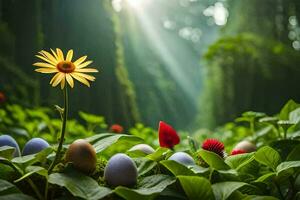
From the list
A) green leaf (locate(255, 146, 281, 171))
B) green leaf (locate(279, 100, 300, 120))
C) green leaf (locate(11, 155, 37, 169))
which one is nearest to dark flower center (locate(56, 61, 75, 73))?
green leaf (locate(11, 155, 37, 169))

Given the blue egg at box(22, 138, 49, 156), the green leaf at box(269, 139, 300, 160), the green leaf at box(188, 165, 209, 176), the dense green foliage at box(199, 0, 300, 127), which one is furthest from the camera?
the dense green foliage at box(199, 0, 300, 127)

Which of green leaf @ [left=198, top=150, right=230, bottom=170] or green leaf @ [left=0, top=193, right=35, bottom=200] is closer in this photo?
green leaf @ [left=0, top=193, right=35, bottom=200]

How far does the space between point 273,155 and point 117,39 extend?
4616 mm

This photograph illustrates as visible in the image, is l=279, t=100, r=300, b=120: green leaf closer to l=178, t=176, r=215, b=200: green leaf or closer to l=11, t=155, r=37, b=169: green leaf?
l=178, t=176, r=215, b=200: green leaf

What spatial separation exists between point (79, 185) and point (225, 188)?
22cm

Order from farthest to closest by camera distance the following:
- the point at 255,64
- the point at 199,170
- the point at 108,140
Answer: the point at 255,64
the point at 108,140
the point at 199,170

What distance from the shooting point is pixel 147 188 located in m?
0.63

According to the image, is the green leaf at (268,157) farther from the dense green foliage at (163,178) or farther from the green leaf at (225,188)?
the green leaf at (225,188)

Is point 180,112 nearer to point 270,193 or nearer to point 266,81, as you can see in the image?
point 266,81

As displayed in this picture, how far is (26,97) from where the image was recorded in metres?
3.37

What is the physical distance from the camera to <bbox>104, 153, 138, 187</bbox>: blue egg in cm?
64

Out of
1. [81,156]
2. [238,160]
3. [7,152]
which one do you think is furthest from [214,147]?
[7,152]

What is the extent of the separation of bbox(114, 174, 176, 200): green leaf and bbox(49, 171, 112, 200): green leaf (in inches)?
1.0

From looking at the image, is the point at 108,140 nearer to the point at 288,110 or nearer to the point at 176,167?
the point at 176,167
